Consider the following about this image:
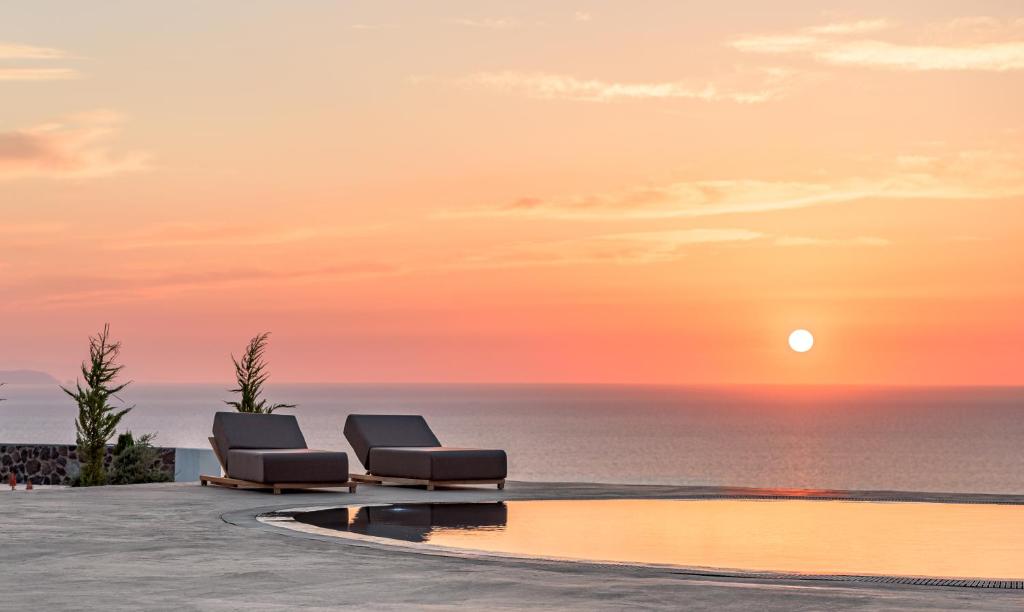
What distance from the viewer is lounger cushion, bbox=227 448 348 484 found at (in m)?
14.7

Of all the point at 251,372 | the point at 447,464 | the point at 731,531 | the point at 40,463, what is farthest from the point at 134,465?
the point at 731,531

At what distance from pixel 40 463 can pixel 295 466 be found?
7.42m

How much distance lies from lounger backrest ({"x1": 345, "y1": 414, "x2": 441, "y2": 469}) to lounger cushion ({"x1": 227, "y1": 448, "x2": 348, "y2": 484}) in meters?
1.53

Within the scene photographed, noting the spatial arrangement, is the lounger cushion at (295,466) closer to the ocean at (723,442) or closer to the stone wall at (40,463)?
the stone wall at (40,463)

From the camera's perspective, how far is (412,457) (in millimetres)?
15602

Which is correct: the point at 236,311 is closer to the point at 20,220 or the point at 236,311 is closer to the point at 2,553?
the point at 20,220

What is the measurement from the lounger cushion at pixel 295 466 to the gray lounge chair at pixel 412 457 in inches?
39.4

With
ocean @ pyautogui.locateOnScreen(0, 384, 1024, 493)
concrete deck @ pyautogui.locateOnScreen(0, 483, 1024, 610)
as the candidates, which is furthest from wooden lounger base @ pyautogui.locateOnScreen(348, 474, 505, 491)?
ocean @ pyautogui.locateOnScreen(0, 384, 1024, 493)

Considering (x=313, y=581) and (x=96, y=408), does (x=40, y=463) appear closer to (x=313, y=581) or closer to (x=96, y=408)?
(x=96, y=408)

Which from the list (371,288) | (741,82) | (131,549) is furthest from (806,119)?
(371,288)

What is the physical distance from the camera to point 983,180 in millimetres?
30047

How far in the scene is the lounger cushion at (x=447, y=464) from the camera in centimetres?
1535

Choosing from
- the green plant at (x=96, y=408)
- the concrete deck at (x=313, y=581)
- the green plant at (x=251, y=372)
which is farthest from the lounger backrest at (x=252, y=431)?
the concrete deck at (x=313, y=581)

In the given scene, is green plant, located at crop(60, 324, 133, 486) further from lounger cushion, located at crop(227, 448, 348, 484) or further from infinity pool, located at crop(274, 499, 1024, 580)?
infinity pool, located at crop(274, 499, 1024, 580)
